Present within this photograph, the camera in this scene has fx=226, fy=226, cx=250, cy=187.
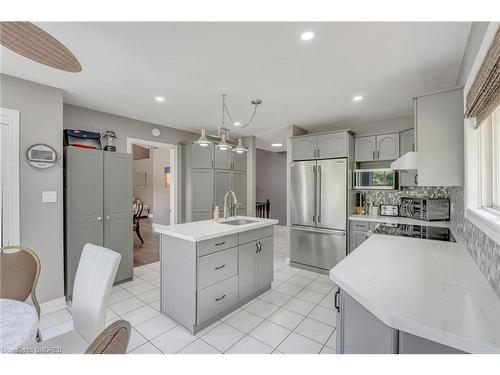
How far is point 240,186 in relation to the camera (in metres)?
4.89

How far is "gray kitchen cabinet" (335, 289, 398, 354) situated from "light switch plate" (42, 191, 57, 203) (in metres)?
2.96

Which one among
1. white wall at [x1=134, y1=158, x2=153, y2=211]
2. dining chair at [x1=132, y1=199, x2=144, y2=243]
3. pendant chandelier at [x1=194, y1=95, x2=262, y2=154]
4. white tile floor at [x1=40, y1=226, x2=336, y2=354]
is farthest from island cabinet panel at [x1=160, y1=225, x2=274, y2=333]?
white wall at [x1=134, y1=158, x2=153, y2=211]

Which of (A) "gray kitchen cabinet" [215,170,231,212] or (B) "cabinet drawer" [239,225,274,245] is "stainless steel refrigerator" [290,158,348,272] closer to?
(B) "cabinet drawer" [239,225,274,245]

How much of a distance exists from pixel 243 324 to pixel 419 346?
5.58ft

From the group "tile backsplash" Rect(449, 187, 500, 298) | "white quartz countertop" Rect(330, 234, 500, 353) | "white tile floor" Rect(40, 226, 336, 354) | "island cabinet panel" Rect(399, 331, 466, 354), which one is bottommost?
"white tile floor" Rect(40, 226, 336, 354)

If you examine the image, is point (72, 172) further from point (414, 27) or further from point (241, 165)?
point (414, 27)

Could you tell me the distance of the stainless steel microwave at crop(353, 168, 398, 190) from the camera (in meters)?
3.50

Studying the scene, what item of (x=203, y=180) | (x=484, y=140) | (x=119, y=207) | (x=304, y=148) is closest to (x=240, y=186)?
(x=203, y=180)

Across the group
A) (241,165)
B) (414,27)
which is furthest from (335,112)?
(241,165)

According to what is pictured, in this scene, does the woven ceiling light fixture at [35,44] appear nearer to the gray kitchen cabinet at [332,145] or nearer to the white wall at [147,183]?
the gray kitchen cabinet at [332,145]

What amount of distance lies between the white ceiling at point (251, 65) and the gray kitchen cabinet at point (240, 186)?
5.74 ft

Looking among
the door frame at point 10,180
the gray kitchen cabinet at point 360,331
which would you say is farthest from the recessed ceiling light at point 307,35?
the door frame at point 10,180

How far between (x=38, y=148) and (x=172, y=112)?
162 centimetres

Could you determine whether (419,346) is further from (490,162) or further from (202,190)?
(202,190)
